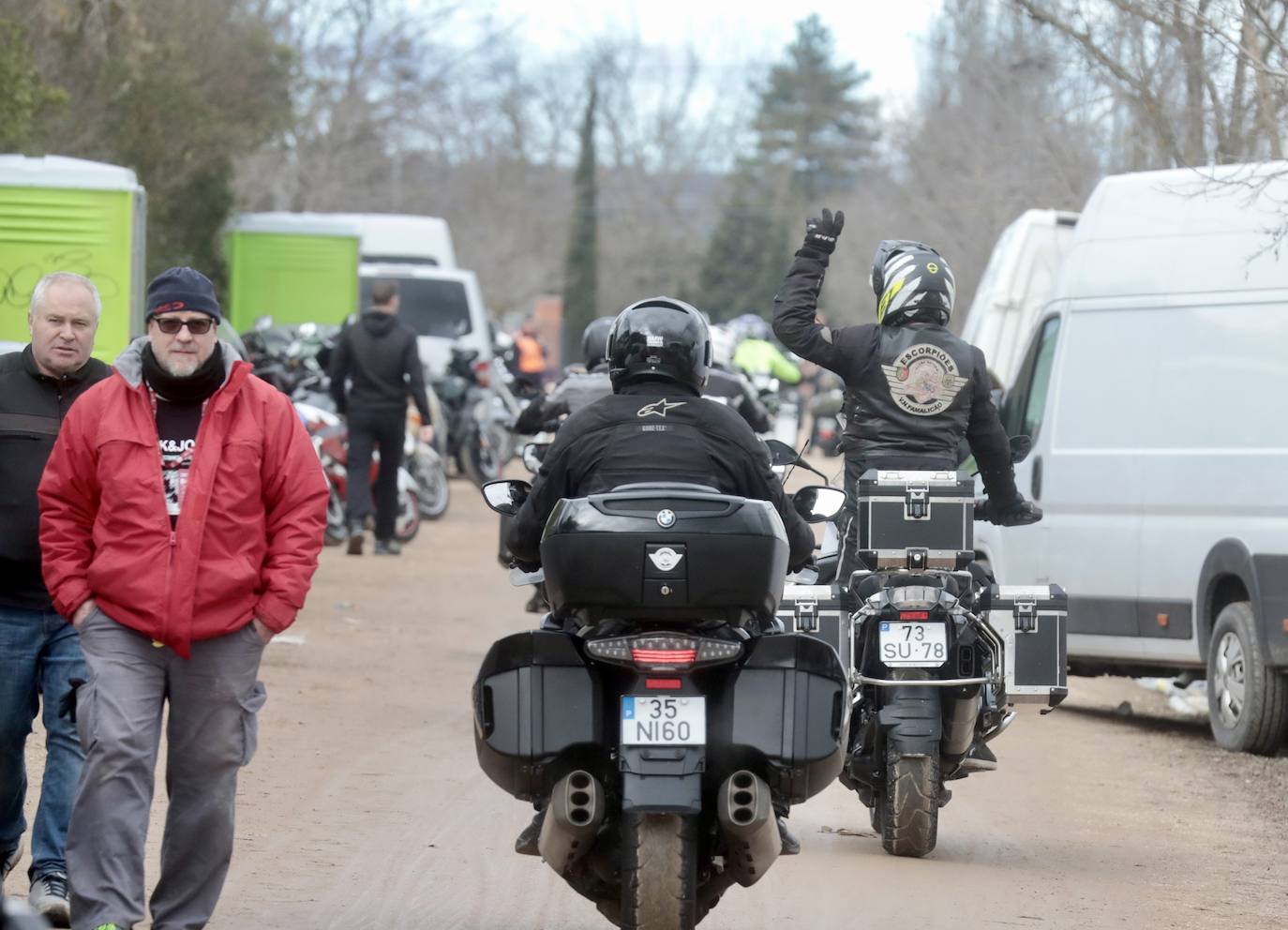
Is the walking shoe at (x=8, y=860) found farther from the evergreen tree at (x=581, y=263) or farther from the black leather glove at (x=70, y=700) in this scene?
the evergreen tree at (x=581, y=263)

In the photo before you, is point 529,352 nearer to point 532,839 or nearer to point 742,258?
point 532,839

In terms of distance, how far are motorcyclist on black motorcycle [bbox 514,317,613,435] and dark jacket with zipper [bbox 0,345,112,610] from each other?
5274mm

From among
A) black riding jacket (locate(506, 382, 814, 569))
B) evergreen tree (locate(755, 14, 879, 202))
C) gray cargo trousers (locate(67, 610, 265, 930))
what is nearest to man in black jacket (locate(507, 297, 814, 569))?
black riding jacket (locate(506, 382, 814, 569))

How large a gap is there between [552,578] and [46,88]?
15.0 m

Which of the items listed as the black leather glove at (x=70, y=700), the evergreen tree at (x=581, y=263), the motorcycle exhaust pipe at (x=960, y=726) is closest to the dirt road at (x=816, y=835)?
the motorcycle exhaust pipe at (x=960, y=726)

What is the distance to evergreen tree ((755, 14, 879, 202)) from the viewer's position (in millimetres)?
92250

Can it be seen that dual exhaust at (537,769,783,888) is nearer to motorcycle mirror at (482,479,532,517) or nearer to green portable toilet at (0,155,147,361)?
motorcycle mirror at (482,479,532,517)

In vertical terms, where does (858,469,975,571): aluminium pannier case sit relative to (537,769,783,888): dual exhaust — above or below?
above

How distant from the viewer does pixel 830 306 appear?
266 feet

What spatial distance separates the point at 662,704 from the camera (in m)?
5.55

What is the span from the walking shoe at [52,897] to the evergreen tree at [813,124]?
85868 millimetres

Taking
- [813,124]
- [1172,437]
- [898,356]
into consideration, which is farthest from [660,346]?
[813,124]

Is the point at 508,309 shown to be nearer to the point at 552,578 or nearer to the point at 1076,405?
the point at 1076,405

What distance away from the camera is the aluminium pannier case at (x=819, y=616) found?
25.3 ft
